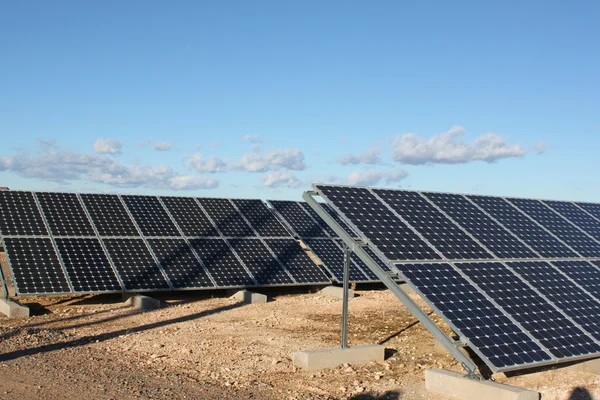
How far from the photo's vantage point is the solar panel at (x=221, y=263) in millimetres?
20391

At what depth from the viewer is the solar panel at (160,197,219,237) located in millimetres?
22188

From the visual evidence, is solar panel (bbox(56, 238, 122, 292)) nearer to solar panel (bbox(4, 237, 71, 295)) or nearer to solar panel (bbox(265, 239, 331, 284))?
solar panel (bbox(4, 237, 71, 295))

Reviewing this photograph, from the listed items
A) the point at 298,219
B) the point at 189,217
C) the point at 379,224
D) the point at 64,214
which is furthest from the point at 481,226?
the point at 64,214

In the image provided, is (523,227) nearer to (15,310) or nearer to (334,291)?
(334,291)

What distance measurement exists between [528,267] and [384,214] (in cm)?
320

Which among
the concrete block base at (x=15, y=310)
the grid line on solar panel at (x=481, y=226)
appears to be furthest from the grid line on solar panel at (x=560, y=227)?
the concrete block base at (x=15, y=310)

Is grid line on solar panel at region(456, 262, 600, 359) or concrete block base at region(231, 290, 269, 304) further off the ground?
grid line on solar panel at region(456, 262, 600, 359)

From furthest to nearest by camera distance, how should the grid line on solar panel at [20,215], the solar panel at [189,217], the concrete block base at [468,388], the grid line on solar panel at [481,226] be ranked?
the solar panel at [189,217]
the grid line on solar panel at [20,215]
the grid line on solar panel at [481,226]
the concrete block base at [468,388]

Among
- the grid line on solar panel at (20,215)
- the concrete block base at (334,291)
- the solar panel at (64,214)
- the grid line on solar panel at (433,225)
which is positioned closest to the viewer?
the grid line on solar panel at (433,225)

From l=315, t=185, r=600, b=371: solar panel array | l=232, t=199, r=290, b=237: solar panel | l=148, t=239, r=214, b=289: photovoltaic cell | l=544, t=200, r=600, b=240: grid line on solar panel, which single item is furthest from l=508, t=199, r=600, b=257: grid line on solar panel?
l=148, t=239, r=214, b=289: photovoltaic cell

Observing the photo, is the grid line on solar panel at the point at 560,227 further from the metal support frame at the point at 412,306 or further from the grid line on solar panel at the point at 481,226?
the metal support frame at the point at 412,306

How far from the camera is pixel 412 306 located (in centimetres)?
1130

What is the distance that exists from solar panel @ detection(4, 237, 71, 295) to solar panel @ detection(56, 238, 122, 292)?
10.6 inches

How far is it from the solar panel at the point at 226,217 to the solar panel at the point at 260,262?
0.50m
